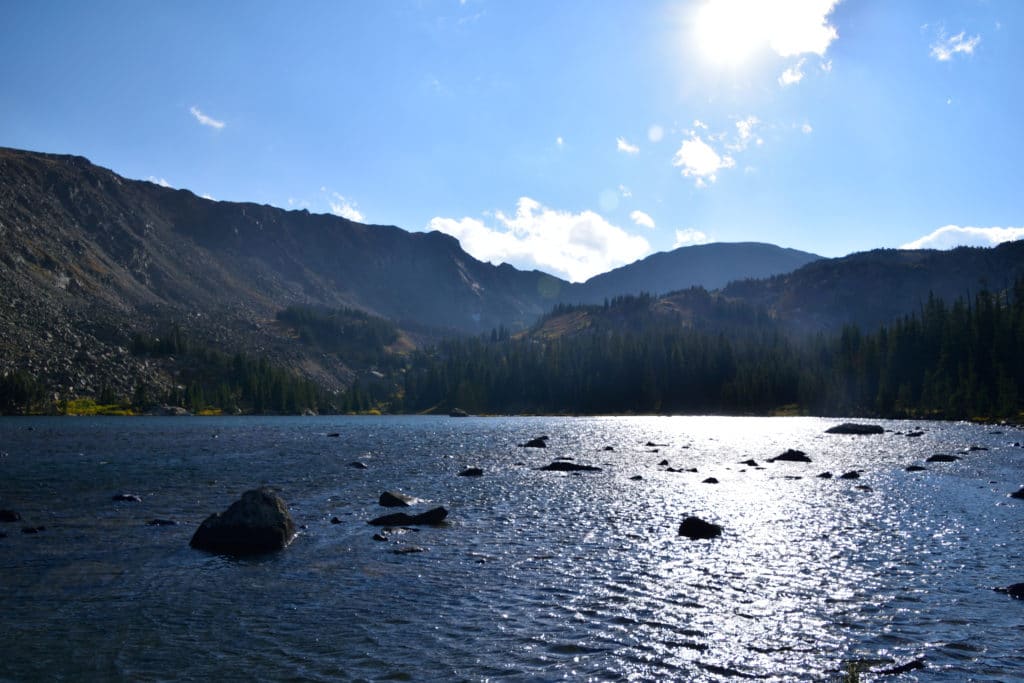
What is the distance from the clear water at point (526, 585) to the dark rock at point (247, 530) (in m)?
0.88

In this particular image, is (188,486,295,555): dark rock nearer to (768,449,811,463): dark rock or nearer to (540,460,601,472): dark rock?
(540,460,601,472): dark rock

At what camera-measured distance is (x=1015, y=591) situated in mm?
25391

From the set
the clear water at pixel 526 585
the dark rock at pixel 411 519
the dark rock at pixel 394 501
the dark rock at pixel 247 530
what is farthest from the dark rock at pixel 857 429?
the dark rock at pixel 247 530

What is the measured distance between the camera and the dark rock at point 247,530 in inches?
1267

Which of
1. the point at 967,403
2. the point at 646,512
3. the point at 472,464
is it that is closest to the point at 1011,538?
the point at 646,512

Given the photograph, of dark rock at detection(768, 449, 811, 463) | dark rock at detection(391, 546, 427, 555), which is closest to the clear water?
dark rock at detection(391, 546, 427, 555)

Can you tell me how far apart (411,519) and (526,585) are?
14.7 m

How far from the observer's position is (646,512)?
4425 cm

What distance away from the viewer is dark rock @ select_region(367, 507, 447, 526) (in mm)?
38719

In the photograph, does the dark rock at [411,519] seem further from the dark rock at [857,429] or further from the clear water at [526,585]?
the dark rock at [857,429]

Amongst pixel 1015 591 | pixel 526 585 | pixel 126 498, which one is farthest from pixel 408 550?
pixel 126 498

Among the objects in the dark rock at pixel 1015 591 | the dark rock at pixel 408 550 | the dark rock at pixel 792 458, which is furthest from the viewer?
the dark rock at pixel 792 458

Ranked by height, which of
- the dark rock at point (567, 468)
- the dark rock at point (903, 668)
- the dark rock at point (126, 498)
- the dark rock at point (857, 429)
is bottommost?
the dark rock at point (126, 498)

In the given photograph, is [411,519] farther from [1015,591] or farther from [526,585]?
[1015,591]
